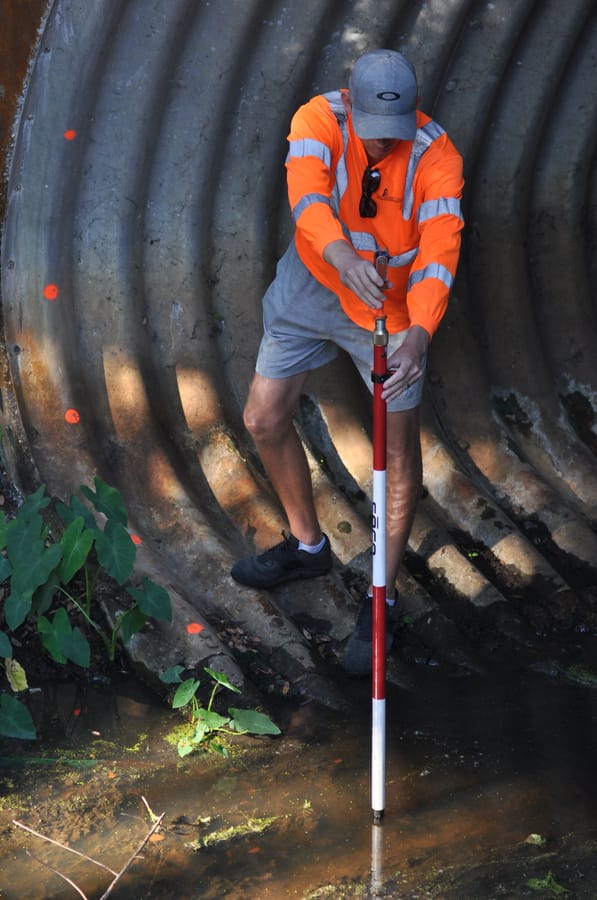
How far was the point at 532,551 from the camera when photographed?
491 centimetres

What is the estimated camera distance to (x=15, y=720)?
391 centimetres

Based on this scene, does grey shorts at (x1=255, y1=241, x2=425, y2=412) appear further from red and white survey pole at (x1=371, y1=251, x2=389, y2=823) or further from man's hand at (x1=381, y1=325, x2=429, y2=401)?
red and white survey pole at (x1=371, y1=251, x2=389, y2=823)

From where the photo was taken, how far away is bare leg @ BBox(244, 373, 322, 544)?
4.40 meters

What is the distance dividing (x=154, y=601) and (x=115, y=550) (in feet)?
0.69

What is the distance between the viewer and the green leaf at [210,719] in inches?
154

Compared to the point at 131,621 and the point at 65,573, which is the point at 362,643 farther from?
the point at 65,573

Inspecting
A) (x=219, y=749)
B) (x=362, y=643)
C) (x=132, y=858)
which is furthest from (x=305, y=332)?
(x=132, y=858)

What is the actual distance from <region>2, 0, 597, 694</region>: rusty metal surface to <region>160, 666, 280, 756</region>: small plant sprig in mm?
681

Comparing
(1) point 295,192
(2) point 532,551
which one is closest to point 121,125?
(1) point 295,192

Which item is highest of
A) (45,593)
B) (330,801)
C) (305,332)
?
(305,332)

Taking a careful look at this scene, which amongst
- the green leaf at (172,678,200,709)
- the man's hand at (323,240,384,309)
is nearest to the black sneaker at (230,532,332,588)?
the green leaf at (172,678,200,709)

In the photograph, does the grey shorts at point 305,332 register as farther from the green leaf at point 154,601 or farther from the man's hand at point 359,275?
the green leaf at point 154,601

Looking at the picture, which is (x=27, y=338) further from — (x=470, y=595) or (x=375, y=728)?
(x=375, y=728)

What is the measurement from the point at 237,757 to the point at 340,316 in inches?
56.7
